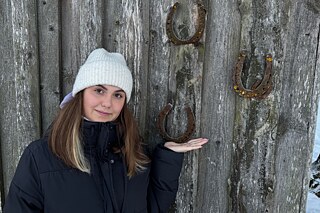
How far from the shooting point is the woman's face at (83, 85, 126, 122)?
1989 mm

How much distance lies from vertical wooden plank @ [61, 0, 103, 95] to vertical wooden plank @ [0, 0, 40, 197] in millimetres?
160

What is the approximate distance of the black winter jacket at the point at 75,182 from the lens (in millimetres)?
1930

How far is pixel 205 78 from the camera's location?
221cm

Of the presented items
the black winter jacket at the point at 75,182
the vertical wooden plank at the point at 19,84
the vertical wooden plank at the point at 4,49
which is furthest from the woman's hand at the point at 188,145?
the vertical wooden plank at the point at 4,49

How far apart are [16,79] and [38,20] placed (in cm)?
35

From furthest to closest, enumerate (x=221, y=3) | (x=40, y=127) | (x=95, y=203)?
(x=40, y=127) → (x=221, y=3) → (x=95, y=203)

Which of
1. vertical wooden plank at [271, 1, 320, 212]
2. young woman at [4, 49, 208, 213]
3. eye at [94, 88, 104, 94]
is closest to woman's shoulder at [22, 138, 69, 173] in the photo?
young woman at [4, 49, 208, 213]

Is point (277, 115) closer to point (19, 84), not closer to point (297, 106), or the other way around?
point (297, 106)

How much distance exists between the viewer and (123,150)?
6.84ft

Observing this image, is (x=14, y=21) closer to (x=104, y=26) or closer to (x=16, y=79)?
(x=16, y=79)

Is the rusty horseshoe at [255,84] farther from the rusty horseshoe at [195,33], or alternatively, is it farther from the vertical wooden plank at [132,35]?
the vertical wooden plank at [132,35]

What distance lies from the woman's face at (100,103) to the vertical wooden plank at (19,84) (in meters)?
0.48

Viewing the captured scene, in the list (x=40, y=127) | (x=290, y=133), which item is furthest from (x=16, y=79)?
(x=290, y=133)

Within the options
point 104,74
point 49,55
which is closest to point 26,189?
point 104,74
